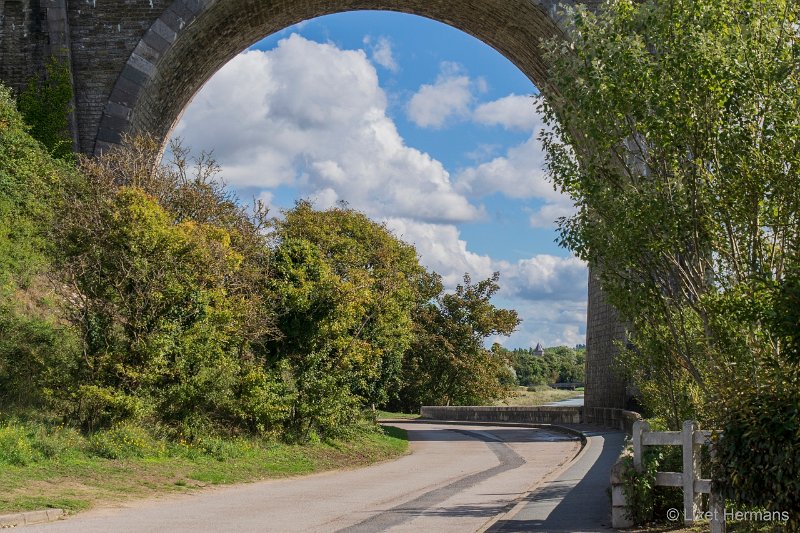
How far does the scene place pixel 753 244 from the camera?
9711 millimetres

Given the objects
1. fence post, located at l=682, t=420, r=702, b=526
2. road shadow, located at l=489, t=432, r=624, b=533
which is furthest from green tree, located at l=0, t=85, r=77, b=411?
fence post, located at l=682, t=420, r=702, b=526

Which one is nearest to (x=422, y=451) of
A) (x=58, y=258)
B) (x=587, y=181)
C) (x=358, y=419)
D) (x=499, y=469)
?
(x=358, y=419)

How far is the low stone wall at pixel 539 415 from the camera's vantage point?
27656 millimetres

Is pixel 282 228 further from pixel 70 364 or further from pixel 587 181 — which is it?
pixel 587 181

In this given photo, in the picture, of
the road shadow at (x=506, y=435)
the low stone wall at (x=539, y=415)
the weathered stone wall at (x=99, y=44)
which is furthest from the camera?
the road shadow at (x=506, y=435)

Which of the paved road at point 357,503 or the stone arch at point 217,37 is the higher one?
the stone arch at point 217,37

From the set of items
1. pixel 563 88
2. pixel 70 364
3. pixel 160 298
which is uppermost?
pixel 563 88

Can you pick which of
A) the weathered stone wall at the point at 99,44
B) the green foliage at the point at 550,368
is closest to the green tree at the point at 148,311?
the weathered stone wall at the point at 99,44

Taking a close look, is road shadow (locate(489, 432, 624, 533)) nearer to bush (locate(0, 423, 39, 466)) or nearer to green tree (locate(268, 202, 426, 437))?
green tree (locate(268, 202, 426, 437))

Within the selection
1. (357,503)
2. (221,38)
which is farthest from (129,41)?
(357,503)

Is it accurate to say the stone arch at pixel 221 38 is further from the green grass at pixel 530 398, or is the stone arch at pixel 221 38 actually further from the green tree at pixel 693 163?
the green grass at pixel 530 398

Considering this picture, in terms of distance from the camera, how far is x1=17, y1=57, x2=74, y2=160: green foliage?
2197cm

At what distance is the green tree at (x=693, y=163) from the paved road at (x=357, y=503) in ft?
10.9

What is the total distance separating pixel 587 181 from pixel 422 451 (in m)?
15.4
